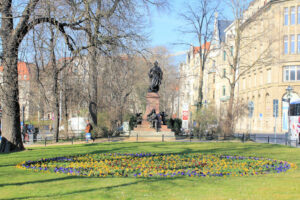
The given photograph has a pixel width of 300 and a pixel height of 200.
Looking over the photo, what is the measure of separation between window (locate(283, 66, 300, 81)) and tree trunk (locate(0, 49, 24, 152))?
40552 millimetres

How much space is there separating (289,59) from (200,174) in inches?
1729

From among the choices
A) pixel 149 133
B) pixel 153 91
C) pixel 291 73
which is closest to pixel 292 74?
pixel 291 73

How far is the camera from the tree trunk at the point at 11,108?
54.6ft

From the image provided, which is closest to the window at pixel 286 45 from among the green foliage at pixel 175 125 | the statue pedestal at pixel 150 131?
the green foliage at pixel 175 125

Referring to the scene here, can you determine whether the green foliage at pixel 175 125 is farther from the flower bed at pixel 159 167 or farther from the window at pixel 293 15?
the window at pixel 293 15

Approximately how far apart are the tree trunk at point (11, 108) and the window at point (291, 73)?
40.6m

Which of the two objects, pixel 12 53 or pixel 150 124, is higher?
pixel 12 53

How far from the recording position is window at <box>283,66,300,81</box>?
51.5m

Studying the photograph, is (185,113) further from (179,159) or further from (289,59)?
(289,59)

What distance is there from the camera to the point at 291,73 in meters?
52.0

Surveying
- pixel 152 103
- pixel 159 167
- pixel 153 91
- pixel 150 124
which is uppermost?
pixel 153 91

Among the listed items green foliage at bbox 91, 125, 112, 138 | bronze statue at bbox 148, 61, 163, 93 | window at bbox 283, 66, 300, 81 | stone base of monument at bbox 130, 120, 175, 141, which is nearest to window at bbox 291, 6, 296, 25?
window at bbox 283, 66, 300, 81

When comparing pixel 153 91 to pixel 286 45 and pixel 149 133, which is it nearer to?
pixel 149 133

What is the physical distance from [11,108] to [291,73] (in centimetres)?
4172
